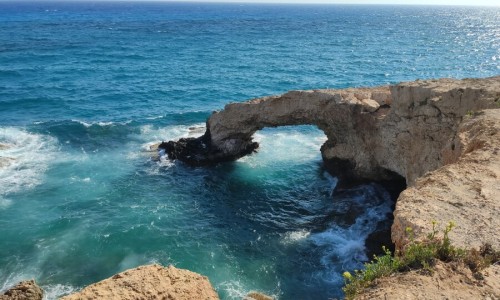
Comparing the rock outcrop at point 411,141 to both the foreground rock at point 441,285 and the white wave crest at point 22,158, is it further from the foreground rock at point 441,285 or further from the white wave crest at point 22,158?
the white wave crest at point 22,158

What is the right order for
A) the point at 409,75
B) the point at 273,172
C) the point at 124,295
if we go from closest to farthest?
1. the point at 124,295
2. the point at 273,172
3. the point at 409,75

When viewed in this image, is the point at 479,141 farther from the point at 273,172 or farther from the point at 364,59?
the point at 364,59

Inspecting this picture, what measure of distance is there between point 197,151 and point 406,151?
49.9 feet

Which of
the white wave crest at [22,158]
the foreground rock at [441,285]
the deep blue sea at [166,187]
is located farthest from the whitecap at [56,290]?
the foreground rock at [441,285]

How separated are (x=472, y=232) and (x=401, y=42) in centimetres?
8284

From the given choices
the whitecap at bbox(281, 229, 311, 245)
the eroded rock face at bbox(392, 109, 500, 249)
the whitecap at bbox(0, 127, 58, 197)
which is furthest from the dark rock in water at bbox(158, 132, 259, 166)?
the eroded rock face at bbox(392, 109, 500, 249)

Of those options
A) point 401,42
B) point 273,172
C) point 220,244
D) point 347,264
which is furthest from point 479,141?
point 401,42

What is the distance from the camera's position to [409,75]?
54375 mm

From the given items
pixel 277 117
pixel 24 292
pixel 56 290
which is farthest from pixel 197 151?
pixel 24 292

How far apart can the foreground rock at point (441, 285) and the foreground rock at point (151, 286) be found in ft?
15.5

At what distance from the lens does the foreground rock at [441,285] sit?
293 inches

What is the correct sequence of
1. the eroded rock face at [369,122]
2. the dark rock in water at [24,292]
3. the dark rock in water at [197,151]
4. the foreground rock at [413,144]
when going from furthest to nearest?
1. the dark rock in water at [197,151]
2. the eroded rock face at [369,122]
3. the dark rock in water at [24,292]
4. the foreground rock at [413,144]

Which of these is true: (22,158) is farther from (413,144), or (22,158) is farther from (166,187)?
(413,144)

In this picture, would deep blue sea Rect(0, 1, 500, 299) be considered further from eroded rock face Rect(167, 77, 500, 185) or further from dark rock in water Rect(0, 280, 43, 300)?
dark rock in water Rect(0, 280, 43, 300)
